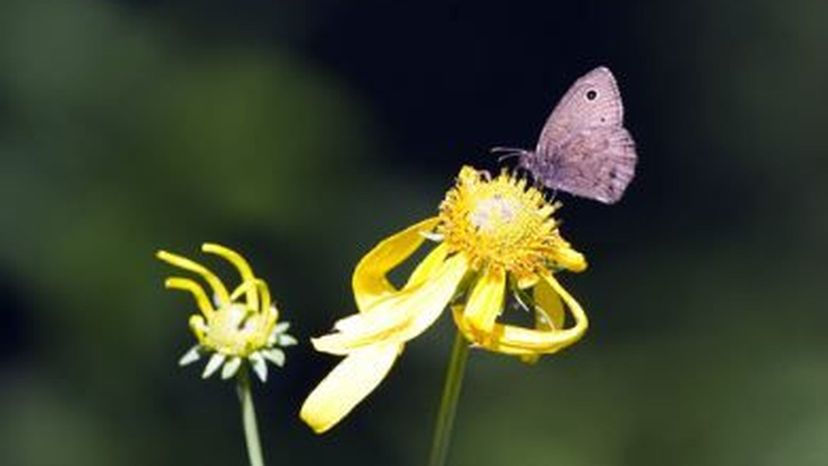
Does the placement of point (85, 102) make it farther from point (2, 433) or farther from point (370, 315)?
point (370, 315)

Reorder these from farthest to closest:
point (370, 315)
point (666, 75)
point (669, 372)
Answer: point (666, 75)
point (669, 372)
point (370, 315)

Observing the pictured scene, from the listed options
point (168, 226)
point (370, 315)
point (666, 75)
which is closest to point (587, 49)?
point (666, 75)

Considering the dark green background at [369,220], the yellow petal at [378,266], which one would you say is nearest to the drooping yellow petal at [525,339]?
the yellow petal at [378,266]

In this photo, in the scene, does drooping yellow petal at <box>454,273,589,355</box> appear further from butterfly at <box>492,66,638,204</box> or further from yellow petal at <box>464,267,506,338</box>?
butterfly at <box>492,66,638,204</box>

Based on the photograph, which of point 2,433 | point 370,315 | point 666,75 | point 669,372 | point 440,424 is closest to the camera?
point 440,424

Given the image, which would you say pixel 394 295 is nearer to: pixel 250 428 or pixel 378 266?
pixel 378 266

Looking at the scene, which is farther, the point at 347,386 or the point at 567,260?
the point at 567,260

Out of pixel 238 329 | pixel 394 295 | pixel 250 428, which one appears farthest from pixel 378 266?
pixel 250 428
